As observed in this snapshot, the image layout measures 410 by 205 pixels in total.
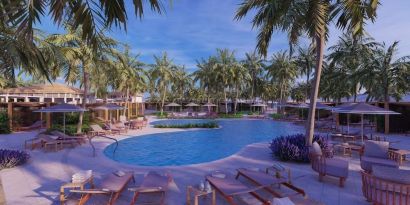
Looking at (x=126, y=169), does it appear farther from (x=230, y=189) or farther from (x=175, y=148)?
(x=175, y=148)

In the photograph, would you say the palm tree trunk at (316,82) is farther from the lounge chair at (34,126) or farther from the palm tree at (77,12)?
the lounge chair at (34,126)

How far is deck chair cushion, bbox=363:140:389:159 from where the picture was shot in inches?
341

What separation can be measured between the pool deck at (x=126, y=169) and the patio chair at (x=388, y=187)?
0.77 metres

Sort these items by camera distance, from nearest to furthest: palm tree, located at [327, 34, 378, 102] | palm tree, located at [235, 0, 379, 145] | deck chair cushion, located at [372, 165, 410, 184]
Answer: deck chair cushion, located at [372, 165, 410, 184] < palm tree, located at [235, 0, 379, 145] < palm tree, located at [327, 34, 378, 102]

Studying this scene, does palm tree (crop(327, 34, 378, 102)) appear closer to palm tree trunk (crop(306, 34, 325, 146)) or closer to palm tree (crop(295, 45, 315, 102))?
palm tree (crop(295, 45, 315, 102))

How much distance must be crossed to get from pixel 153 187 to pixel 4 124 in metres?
16.6

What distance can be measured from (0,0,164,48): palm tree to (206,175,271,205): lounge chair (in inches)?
149

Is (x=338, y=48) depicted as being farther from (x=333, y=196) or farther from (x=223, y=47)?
(x=333, y=196)

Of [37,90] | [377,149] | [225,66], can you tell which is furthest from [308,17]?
[225,66]

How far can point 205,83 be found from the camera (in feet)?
141

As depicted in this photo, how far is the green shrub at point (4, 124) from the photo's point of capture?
57.9ft

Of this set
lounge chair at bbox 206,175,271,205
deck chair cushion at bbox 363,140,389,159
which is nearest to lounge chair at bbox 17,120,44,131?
lounge chair at bbox 206,175,271,205

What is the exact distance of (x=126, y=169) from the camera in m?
9.20

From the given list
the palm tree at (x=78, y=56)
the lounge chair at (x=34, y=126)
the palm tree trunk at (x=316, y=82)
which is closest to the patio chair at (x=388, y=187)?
the palm tree trunk at (x=316, y=82)
